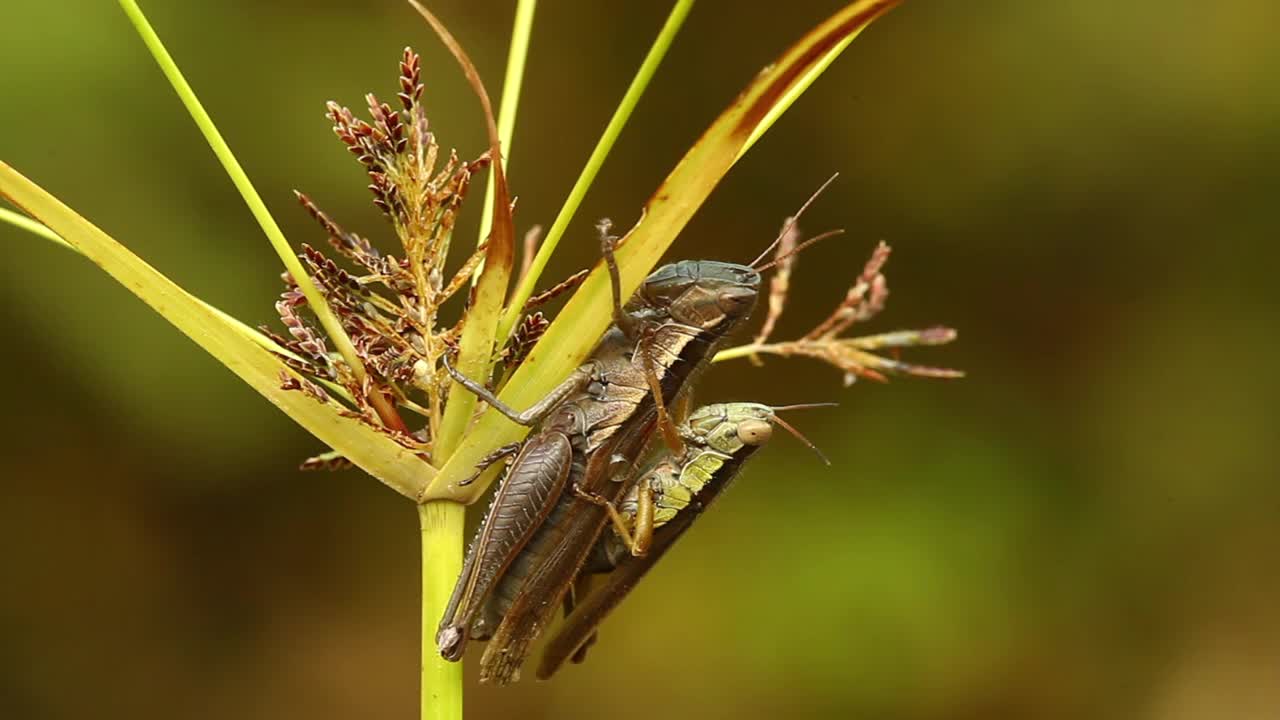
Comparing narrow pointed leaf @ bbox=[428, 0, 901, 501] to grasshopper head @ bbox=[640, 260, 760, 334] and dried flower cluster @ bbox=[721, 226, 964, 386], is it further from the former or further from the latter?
grasshopper head @ bbox=[640, 260, 760, 334]

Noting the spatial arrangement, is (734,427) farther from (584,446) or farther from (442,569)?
(442,569)

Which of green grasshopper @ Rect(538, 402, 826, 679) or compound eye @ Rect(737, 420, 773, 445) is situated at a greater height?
compound eye @ Rect(737, 420, 773, 445)

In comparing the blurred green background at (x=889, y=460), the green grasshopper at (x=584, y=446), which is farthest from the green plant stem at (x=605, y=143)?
the blurred green background at (x=889, y=460)

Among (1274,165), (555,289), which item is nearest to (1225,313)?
(1274,165)

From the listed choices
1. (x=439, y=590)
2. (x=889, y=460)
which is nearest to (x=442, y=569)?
(x=439, y=590)

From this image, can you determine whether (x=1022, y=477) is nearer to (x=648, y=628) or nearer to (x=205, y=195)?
(x=648, y=628)

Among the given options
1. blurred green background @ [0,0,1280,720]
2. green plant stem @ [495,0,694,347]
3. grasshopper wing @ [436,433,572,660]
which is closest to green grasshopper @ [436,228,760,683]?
grasshopper wing @ [436,433,572,660]
